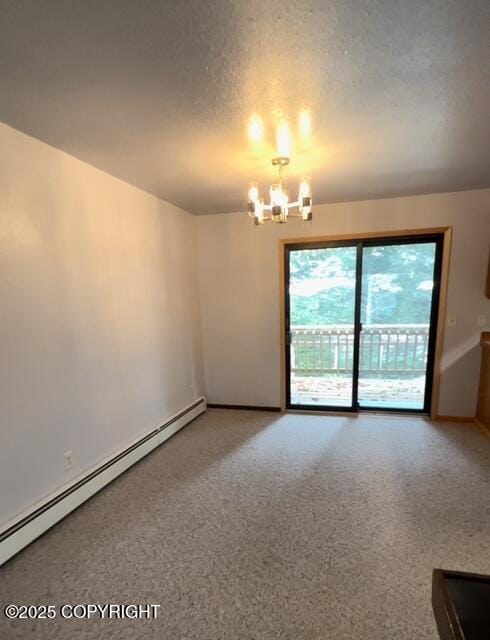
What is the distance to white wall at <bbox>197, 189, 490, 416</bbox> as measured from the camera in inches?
120

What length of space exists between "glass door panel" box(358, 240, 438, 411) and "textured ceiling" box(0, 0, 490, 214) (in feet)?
4.05

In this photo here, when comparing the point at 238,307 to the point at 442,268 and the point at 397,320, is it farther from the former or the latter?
the point at 442,268

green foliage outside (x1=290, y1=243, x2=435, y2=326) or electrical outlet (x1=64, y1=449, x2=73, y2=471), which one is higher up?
green foliage outside (x1=290, y1=243, x2=435, y2=326)

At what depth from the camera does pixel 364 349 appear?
4.13 metres

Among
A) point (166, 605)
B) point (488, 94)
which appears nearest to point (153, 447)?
point (166, 605)

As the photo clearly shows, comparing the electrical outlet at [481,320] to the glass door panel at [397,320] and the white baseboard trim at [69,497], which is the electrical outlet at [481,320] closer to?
the glass door panel at [397,320]

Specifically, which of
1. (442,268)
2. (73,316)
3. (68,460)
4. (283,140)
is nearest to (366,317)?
(442,268)

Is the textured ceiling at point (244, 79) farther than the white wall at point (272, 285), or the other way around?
the white wall at point (272, 285)

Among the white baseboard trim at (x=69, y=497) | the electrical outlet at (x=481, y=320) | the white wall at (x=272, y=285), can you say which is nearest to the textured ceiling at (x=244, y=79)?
the white wall at (x=272, y=285)

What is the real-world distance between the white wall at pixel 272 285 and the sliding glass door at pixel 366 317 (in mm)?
178

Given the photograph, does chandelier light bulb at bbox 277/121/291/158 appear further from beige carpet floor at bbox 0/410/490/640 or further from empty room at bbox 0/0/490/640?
beige carpet floor at bbox 0/410/490/640

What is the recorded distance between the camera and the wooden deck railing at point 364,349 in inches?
156

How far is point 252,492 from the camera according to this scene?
2.23 metres

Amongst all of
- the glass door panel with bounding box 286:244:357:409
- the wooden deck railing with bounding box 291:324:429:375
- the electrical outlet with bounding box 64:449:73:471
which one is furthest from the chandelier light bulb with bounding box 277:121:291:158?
the electrical outlet with bounding box 64:449:73:471
